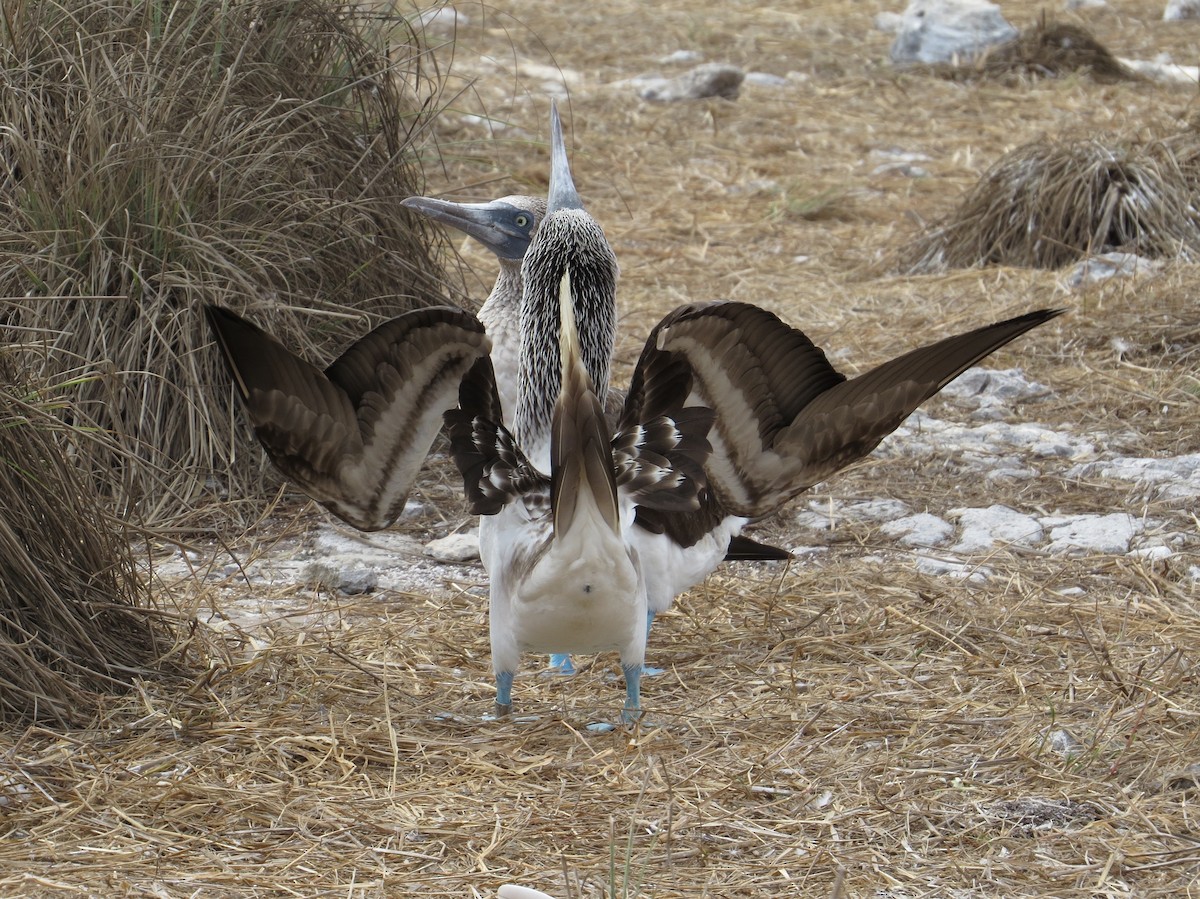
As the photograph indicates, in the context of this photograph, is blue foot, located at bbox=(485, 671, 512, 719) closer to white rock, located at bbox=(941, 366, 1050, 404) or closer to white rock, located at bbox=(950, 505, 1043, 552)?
white rock, located at bbox=(950, 505, 1043, 552)

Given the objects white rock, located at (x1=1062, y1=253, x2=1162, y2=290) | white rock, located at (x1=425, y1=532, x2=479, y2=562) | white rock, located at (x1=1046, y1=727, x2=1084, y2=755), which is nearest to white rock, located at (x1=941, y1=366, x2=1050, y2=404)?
white rock, located at (x1=1062, y1=253, x2=1162, y2=290)

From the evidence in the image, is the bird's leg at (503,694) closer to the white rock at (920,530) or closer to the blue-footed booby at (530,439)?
the blue-footed booby at (530,439)

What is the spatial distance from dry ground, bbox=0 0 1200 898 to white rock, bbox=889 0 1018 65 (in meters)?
6.72

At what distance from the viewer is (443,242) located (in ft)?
22.2

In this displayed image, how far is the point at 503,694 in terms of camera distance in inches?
160

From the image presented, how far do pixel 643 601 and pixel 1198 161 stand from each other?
5.76 m

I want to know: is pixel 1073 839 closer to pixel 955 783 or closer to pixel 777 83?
pixel 955 783

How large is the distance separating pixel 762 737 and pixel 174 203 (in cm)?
289

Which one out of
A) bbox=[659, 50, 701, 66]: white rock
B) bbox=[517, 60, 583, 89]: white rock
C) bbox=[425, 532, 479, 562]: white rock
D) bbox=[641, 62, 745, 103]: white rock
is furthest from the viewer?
bbox=[659, 50, 701, 66]: white rock

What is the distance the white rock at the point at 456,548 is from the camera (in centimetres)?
534

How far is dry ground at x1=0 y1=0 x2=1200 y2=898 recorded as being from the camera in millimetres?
3193

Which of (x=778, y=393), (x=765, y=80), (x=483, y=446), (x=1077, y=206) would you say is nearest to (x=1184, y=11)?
(x=765, y=80)

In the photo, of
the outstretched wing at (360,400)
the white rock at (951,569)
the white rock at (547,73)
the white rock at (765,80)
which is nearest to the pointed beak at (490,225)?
the outstretched wing at (360,400)

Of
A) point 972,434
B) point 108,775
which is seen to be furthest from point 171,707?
point 972,434
